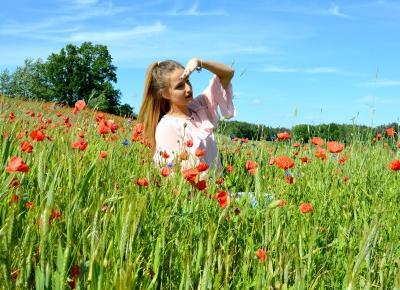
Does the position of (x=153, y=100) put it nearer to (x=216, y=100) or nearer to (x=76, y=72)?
(x=216, y=100)

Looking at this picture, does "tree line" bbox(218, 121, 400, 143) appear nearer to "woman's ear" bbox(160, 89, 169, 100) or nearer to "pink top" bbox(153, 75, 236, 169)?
"pink top" bbox(153, 75, 236, 169)

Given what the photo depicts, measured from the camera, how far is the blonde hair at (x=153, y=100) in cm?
439

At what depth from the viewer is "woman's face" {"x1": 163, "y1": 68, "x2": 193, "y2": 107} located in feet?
13.8

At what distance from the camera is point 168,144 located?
4.07m

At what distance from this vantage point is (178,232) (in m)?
1.86

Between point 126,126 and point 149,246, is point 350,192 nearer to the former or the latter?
point 149,246

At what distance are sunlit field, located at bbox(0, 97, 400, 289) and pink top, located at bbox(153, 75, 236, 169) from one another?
2.24ft

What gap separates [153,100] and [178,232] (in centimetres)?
272

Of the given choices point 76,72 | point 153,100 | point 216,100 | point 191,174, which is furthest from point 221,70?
point 76,72

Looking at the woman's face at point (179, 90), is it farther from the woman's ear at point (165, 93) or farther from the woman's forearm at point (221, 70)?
the woman's forearm at point (221, 70)

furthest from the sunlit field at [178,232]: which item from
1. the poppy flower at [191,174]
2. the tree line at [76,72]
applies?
the tree line at [76,72]

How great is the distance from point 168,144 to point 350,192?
63.1 inches

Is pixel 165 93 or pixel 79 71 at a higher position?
pixel 79 71

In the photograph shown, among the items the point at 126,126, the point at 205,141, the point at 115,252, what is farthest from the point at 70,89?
the point at 115,252
